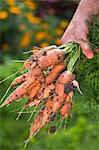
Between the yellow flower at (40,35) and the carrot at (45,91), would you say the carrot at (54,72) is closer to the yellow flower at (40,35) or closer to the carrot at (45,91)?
the carrot at (45,91)

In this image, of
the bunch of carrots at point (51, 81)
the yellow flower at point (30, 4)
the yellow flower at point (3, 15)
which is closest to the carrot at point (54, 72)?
the bunch of carrots at point (51, 81)

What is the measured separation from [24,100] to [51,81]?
1096 millimetres

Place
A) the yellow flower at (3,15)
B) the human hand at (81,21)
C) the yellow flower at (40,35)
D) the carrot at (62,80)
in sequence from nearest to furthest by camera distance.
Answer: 1. the carrot at (62,80)
2. the human hand at (81,21)
3. the yellow flower at (3,15)
4. the yellow flower at (40,35)

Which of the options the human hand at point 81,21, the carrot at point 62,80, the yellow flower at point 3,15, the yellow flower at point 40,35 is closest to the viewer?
the carrot at point 62,80

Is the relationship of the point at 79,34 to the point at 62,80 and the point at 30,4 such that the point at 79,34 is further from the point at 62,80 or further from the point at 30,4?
the point at 30,4

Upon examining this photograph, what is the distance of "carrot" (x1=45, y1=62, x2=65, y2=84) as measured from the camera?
2166mm

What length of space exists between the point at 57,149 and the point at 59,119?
4.74ft

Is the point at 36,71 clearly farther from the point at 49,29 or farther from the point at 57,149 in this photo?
the point at 49,29

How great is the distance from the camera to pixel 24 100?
327 cm

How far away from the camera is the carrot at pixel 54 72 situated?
2166mm

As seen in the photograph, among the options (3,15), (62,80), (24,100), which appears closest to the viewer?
A: (62,80)

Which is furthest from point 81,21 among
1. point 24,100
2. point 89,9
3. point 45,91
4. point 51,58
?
point 24,100

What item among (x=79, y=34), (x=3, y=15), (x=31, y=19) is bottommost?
(x=79, y=34)

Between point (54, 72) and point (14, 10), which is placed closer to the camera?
point (54, 72)
